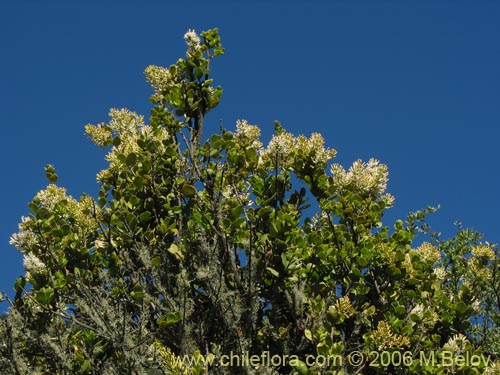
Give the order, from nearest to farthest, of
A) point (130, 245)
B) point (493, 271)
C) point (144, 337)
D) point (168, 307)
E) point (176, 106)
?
point (144, 337) → point (168, 307) → point (130, 245) → point (176, 106) → point (493, 271)

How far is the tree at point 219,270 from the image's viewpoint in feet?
16.6

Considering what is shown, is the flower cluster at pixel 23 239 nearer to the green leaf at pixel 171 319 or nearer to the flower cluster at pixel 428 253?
the green leaf at pixel 171 319

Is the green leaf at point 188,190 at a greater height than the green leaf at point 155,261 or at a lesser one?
greater

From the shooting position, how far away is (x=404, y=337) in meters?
5.01

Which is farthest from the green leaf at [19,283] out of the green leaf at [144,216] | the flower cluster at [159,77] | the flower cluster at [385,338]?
the flower cluster at [385,338]

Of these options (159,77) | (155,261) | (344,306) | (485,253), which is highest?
(159,77)

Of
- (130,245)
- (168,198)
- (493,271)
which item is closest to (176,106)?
(168,198)

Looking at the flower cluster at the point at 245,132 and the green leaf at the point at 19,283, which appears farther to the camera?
the flower cluster at the point at 245,132

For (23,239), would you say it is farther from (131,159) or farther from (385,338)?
(385,338)

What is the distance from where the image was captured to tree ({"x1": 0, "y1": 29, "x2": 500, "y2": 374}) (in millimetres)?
5047

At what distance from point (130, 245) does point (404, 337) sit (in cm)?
227

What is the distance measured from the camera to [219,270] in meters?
5.29

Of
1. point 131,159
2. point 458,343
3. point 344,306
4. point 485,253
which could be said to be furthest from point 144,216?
point 485,253

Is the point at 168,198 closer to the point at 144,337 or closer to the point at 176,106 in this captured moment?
the point at 176,106
